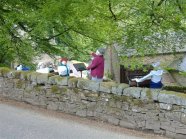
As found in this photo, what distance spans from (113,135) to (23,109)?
3724 mm

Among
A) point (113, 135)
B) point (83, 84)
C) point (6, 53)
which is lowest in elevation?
point (113, 135)

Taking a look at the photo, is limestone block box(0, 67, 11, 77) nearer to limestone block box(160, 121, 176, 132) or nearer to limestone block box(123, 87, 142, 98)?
limestone block box(123, 87, 142, 98)

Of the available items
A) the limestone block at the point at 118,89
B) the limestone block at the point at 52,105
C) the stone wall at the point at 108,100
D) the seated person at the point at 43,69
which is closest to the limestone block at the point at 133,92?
the stone wall at the point at 108,100

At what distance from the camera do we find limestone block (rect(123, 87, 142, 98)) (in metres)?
9.86

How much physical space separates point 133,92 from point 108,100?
796 mm

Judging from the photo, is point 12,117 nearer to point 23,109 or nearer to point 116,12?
point 23,109

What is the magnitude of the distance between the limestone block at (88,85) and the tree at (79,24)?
11.8 feet

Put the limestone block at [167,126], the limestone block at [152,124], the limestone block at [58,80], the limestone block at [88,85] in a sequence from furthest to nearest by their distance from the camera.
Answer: the limestone block at [58,80], the limestone block at [88,85], the limestone block at [152,124], the limestone block at [167,126]

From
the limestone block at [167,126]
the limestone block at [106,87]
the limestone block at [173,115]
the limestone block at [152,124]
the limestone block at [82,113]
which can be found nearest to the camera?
the limestone block at [173,115]

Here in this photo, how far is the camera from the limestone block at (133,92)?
32.3 ft

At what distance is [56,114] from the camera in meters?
11.4

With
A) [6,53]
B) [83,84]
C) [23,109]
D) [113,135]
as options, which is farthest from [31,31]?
[113,135]

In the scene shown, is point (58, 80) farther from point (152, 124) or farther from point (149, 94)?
point (152, 124)

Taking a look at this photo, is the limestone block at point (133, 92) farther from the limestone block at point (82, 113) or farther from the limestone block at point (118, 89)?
the limestone block at point (82, 113)
